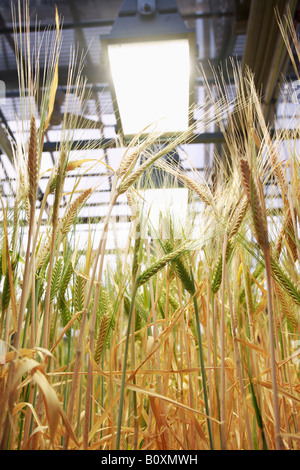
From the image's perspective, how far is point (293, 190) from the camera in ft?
2.52

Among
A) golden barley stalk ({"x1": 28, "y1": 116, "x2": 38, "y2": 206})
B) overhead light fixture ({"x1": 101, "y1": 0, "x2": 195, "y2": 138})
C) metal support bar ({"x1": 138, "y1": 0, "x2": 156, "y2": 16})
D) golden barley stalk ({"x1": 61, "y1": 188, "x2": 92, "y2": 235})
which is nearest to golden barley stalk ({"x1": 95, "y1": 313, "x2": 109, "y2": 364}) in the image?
golden barley stalk ({"x1": 61, "y1": 188, "x2": 92, "y2": 235})

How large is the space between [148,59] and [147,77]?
6cm

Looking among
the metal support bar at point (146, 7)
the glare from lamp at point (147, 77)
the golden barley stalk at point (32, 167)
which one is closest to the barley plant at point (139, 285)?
the golden barley stalk at point (32, 167)

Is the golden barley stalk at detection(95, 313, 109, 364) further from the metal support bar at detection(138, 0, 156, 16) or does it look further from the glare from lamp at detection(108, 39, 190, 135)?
the metal support bar at detection(138, 0, 156, 16)

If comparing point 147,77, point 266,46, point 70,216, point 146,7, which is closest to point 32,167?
point 70,216

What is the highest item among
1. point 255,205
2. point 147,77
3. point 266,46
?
point 266,46

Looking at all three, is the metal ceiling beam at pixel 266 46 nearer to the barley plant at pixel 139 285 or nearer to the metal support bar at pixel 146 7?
the metal support bar at pixel 146 7

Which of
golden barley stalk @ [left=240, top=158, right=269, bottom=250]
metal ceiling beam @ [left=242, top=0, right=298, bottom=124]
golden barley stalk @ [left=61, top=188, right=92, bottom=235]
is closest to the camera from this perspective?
golden barley stalk @ [left=240, top=158, right=269, bottom=250]

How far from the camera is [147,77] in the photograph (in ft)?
5.06

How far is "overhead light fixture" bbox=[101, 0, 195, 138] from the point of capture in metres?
1.49

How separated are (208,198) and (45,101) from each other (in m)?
0.38

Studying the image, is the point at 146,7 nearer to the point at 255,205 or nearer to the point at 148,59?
the point at 148,59

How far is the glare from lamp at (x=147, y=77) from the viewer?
4.92ft
